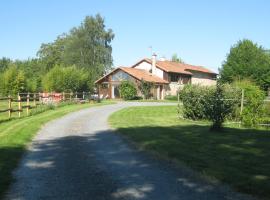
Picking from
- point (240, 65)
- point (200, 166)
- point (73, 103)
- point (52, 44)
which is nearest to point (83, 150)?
point (200, 166)

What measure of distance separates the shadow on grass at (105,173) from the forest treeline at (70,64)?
39.6m

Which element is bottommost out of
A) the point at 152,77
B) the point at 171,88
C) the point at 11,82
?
the point at 171,88

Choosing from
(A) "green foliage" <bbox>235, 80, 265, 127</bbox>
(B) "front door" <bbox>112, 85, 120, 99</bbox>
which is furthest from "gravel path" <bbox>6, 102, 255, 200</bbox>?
(B) "front door" <bbox>112, 85, 120, 99</bbox>

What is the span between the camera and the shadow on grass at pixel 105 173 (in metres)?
7.31

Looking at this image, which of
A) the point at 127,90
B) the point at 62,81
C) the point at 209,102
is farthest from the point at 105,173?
the point at 127,90

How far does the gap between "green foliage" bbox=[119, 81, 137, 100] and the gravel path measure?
1709 inches

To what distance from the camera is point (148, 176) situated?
8.73m

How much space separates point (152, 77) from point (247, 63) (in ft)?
61.5

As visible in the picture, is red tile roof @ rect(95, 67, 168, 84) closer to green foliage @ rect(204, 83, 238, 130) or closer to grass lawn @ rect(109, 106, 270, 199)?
green foliage @ rect(204, 83, 238, 130)

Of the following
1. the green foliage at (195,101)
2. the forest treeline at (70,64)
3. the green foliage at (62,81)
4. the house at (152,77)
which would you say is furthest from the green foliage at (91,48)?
the green foliage at (195,101)

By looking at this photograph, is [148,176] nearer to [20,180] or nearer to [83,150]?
[20,180]

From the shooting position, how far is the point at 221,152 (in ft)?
38.8

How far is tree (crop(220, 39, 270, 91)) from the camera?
70625 millimetres

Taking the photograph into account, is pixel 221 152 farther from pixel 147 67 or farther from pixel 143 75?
pixel 147 67
